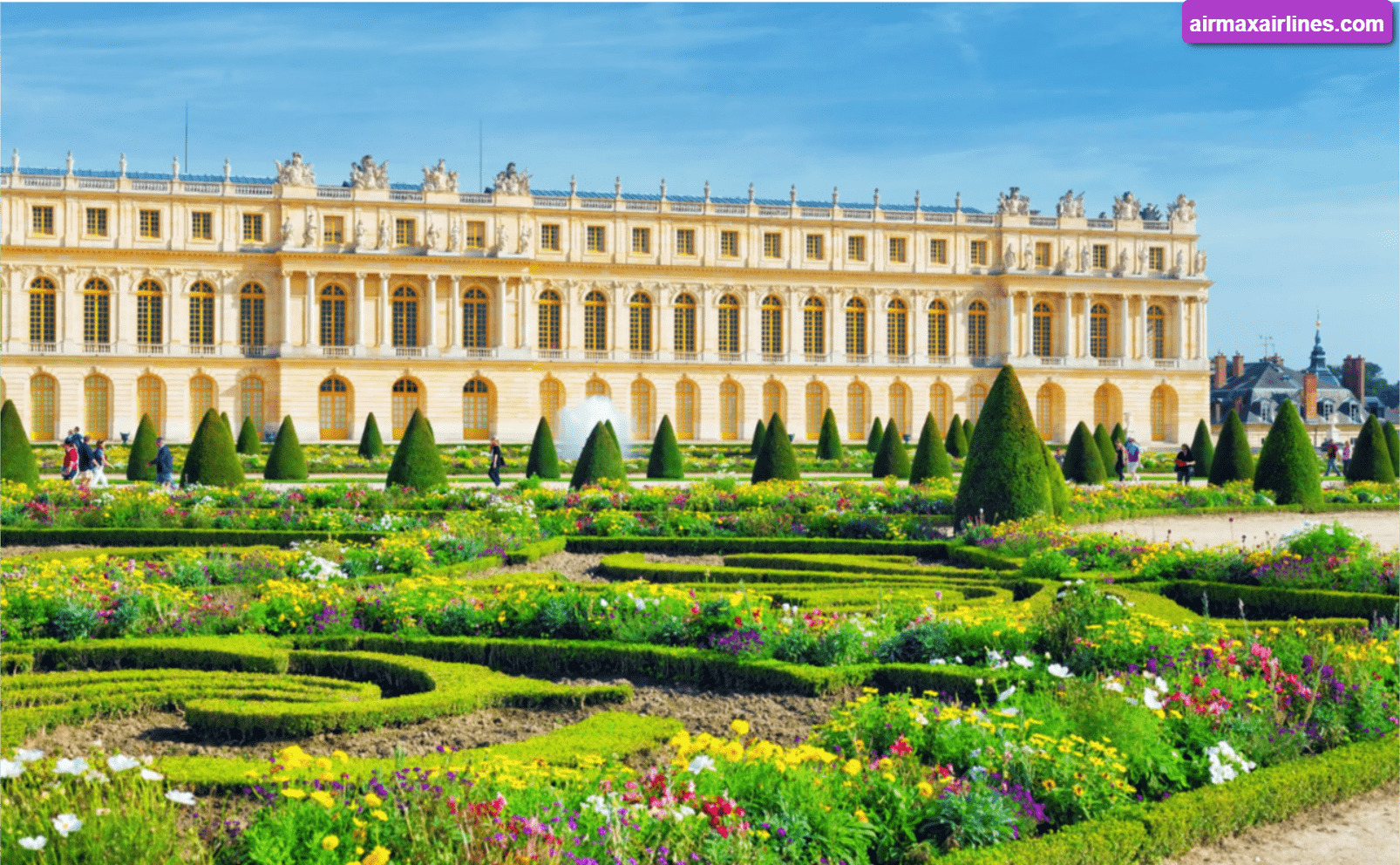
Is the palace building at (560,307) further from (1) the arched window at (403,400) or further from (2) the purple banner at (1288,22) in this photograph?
(2) the purple banner at (1288,22)

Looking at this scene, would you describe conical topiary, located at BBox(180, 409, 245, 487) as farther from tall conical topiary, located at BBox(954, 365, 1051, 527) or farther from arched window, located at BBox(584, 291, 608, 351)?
arched window, located at BBox(584, 291, 608, 351)

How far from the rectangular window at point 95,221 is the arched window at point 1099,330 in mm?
37299

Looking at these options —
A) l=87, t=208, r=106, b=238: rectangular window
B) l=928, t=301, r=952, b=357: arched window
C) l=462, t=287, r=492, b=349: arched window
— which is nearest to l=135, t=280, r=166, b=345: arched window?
l=87, t=208, r=106, b=238: rectangular window

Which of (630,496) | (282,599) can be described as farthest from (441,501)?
(282,599)

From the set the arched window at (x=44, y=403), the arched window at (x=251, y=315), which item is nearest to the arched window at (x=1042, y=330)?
the arched window at (x=251, y=315)

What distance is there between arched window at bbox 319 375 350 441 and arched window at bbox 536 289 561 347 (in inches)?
261

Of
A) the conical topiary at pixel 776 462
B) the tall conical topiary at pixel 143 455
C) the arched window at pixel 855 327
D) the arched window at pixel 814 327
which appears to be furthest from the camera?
the arched window at pixel 855 327

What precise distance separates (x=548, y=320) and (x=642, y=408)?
15.6ft

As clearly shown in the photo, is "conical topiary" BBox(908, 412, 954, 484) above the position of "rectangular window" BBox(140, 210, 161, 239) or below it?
below

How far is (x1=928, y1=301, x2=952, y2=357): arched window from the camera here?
165ft

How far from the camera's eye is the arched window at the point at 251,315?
44.8 metres

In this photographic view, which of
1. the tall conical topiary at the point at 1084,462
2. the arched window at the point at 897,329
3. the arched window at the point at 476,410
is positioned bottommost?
the tall conical topiary at the point at 1084,462

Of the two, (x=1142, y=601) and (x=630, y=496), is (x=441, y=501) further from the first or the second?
(x=1142, y=601)

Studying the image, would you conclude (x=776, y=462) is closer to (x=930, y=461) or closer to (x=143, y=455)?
(x=930, y=461)
